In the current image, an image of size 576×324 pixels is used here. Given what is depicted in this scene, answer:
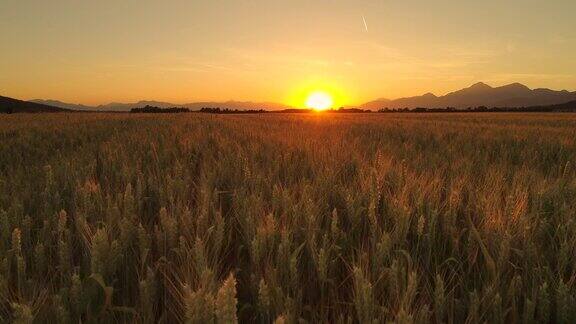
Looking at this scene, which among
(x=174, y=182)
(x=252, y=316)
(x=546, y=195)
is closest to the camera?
(x=252, y=316)

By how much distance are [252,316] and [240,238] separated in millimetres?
543

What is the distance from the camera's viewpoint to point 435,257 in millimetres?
1361

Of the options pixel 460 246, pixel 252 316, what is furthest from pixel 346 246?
pixel 252 316

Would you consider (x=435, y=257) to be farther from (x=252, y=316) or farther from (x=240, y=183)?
(x=240, y=183)

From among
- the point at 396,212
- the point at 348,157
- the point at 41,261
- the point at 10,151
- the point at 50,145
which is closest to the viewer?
the point at 41,261

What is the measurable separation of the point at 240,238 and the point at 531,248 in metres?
0.97

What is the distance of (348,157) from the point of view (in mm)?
3248

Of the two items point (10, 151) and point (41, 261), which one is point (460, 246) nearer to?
point (41, 261)

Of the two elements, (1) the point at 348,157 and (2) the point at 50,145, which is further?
(2) the point at 50,145

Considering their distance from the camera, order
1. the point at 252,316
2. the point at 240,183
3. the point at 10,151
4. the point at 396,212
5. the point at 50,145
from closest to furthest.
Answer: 1. the point at 252,316
2. the point at 396,212
3. the point at 240,183
4. the point at 10,151
5. the point at 50,145

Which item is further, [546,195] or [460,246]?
[546,195]

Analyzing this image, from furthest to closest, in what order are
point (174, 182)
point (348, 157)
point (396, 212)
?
point (348, 157) < point (174, 182) < point (396, 212)

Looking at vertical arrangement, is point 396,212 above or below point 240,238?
above

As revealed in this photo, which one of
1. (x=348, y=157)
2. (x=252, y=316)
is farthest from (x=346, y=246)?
(x=348, y=157)
